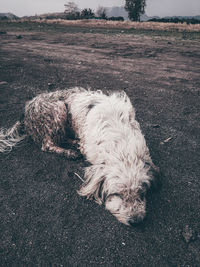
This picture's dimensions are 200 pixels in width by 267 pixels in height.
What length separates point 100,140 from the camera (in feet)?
9.54

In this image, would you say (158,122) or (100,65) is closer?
(158,122)

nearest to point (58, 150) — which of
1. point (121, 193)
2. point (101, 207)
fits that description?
point (101, 207)

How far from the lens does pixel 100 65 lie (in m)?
8.33

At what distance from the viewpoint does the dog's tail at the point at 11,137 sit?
3791mm

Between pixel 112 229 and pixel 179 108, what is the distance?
370 centimetres

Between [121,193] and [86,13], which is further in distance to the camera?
→ [86,13]

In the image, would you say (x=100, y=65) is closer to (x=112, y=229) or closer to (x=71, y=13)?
(x=112, y=229)

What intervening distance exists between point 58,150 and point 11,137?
1.09 metres

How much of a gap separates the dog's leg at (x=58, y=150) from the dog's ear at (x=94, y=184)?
78 centimetres

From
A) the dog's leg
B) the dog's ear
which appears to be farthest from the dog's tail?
the dog's ear

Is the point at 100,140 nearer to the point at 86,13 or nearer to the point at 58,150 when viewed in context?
the point at 58,150

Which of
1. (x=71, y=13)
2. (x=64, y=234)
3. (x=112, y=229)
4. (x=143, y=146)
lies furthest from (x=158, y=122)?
(x=71, y=13)

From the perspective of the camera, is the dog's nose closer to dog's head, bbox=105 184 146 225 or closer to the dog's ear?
dog's head, bbox=105 184 146 225

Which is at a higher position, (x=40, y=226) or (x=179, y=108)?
(x=179, y=108)
